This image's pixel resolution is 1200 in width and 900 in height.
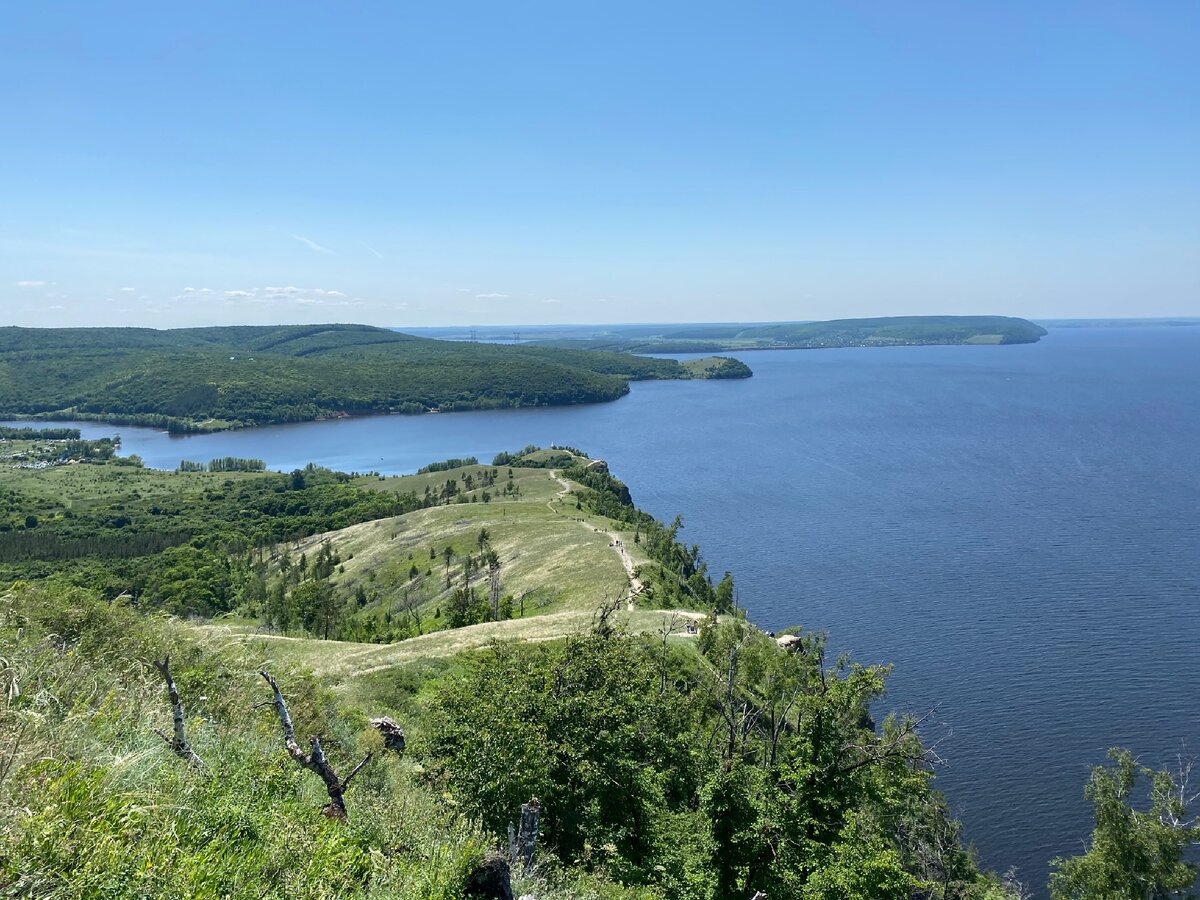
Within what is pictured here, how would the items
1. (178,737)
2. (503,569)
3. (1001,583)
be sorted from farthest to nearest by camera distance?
1. (503,569)
2. (1001,583)
3. (178,737)

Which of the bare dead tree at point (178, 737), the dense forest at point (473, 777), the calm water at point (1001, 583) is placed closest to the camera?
the dense forest at point (473, 777)

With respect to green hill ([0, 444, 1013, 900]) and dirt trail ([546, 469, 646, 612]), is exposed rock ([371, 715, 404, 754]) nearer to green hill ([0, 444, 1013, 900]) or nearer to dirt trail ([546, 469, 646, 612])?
green hill ([0, 444, 1013, 900])

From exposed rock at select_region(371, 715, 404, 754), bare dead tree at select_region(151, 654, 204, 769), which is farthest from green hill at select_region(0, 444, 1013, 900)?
exposed rock at select_region(371, 715, 404, 754)

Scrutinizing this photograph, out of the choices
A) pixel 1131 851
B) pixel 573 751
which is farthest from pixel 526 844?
pixel 1131 851

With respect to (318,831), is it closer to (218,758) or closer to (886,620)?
(218,758)

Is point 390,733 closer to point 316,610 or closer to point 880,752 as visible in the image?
point 880,752

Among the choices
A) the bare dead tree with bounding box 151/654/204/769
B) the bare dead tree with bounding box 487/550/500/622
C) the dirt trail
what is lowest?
the bare dead tree with bounding box 487/550/500/622

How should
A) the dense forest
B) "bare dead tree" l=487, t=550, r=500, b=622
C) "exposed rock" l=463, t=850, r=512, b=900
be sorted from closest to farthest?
1. the dense forest
2. "exposed rock" l=463, t=850, r=512, b=900
3. "bare dead tree" l=487, t=550, r=500, b=622

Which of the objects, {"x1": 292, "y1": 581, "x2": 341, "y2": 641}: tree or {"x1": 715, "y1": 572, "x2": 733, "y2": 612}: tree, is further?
{"x1": 292, "y1": 581, "x2": 341, "y2": 641}: tree

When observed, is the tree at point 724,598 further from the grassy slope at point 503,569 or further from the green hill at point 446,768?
the green hill at point 446,768

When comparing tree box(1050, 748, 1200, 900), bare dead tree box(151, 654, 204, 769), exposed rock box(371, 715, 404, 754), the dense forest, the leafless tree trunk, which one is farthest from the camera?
tree box(1050, 748, 1200, 900)

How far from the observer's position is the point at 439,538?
107 meters

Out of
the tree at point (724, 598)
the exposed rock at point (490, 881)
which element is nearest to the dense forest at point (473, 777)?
the exposed rock at point (490, 881)

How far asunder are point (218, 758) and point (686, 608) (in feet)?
188
